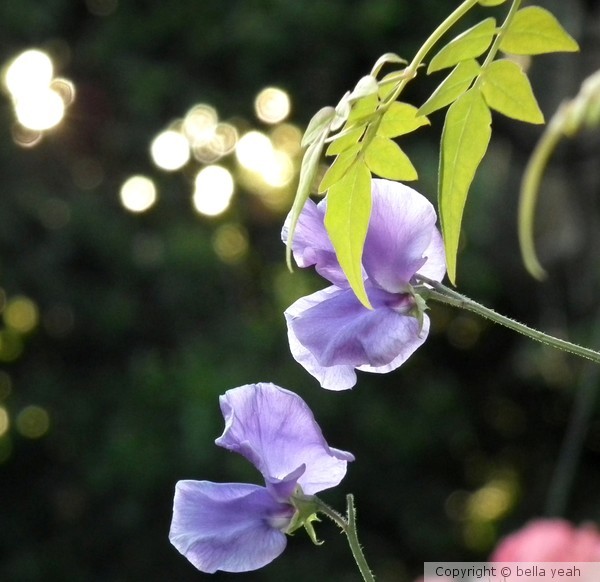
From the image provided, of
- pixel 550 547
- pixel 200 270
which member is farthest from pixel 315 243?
pixel 200 270

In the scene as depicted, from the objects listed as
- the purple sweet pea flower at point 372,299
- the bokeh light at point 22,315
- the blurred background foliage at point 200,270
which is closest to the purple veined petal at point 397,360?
the purple sweet pea flower at point 372,299

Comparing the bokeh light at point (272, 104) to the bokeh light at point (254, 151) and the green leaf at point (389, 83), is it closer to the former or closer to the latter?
the bokeh light at point (254, 151)

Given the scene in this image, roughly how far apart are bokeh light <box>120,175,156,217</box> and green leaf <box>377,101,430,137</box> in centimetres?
216

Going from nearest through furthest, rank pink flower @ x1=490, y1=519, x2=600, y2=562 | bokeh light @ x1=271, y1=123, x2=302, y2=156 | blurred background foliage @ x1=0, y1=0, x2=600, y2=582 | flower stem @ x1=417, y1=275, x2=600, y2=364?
1. flower stem @ x1=417, y1=275, x2=600, y2=364
2. pink flower @ x1=490, y1=519, x2=600, y2=562
3. blurred background foliage @ x1=0, y1=0, x2=600, y2=582
4. bokeh light @ x1=271, y1=123, x2=302, y2=156

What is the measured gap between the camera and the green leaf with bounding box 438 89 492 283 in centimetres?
31

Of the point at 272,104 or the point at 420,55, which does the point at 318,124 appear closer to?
the point at 420,55

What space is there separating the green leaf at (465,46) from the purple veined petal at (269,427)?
3.7 inches

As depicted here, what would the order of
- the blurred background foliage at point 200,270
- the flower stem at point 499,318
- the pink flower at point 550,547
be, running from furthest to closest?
the blurred background foliage at point 200,270
the pink flower at point 550,547
the flower stem at point 499,318

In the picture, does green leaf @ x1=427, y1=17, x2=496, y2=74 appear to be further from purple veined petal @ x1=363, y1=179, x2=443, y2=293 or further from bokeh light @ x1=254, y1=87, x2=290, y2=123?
bokeh light @ x1=254, y1=87, x2=290, y2=123

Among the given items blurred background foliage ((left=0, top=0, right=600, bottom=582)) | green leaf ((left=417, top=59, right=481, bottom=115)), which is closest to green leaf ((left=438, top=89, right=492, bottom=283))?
green leaf ((left=417, top=59, right=481, bottom=115))

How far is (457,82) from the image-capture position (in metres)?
0.32

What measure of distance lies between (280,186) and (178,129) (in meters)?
0.24

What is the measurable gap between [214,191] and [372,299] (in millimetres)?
2137

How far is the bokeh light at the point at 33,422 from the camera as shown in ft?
7.93
